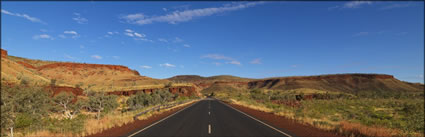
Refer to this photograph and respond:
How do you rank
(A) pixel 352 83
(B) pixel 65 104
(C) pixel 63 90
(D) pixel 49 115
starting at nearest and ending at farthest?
(D) pixel 49 115 < (B) pixel 65 104 < (C) pixel 63 90 < (A) pixel 352 83

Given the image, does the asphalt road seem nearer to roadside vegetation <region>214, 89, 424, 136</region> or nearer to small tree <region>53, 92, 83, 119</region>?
roadside vegetation <region>214, 89, 424, 136</region>

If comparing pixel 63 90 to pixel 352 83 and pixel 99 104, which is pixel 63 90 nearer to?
pixel 99 104

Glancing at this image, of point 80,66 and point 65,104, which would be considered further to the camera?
point 80,66

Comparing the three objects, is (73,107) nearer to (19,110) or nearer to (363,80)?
(19,110)

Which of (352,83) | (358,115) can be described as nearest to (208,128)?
(358,115)

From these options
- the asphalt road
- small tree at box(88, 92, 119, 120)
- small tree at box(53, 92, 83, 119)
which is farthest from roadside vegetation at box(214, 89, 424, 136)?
small tree at box(53, 92, 83, 119)

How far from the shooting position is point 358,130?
10539 millimetres

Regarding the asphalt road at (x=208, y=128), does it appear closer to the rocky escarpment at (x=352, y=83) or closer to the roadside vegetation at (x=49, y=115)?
the roadside vegetation at (x=49, y=115)

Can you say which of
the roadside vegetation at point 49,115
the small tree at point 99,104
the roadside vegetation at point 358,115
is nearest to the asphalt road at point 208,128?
the roadside vegetation at point 49,115

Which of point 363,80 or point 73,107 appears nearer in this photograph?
point 73,107

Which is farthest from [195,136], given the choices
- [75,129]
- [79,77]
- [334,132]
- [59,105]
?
[79,77]

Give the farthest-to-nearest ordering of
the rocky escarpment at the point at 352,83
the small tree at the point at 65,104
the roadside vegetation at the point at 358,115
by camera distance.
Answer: the rocky escarpment at the point at 352,83, the small tree at the point at 65,104, the roadside vegetation at the point at 358,115

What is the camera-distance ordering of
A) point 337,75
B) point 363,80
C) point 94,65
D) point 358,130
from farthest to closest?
point 337,75
point 363,80
point 94,65
point 358,130

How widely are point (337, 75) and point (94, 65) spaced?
473 feet
